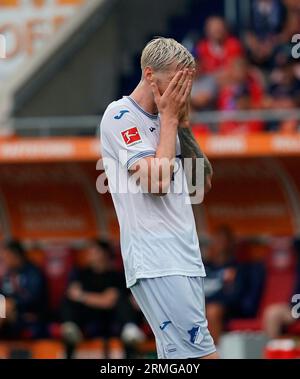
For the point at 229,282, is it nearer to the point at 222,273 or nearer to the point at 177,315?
the point at 222,273

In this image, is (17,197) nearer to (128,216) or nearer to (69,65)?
(69,65)

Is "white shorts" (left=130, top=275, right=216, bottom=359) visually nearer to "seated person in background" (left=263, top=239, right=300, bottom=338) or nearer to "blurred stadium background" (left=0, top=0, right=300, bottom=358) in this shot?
"blurred stadium background" (left=0, top=0, right=300, bottom=358)

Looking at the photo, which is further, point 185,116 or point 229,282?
point 229,282

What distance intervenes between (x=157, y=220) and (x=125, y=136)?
0.38 metres

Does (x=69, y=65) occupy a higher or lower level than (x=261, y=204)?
higher

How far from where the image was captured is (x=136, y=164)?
224 inches

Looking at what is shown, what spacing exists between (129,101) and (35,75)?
32.2 ft

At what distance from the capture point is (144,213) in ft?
18.9

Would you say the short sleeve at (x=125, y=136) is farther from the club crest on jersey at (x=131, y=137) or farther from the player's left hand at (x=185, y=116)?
Answer: the player's left hand at (x=185, y=116)

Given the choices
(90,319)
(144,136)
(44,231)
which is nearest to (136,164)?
(144,136)

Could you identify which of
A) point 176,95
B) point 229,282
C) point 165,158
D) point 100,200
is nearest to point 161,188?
point 165,158

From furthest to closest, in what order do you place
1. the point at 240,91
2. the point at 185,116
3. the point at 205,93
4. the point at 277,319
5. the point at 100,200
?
the point at 100,200, the point at 205,93, the point at 240,91, the point at 277,319, the point at 185,116
